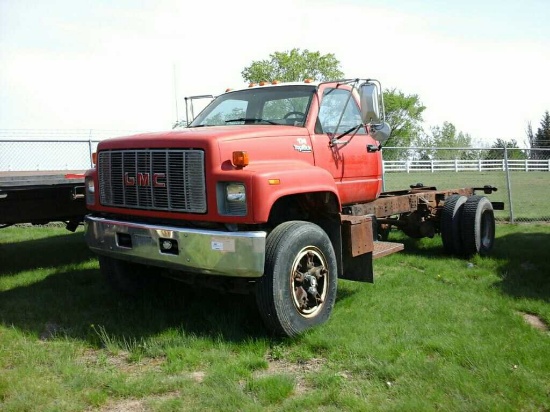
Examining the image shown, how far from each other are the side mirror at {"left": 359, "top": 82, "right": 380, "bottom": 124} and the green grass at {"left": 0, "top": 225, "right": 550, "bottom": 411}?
6.08 ft

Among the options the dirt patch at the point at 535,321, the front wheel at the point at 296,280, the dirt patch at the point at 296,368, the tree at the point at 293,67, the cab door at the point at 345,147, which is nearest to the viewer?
the dirt patch at the point at 296,368

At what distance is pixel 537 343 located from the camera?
4305mm

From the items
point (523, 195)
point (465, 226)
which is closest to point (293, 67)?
point (523, 195)

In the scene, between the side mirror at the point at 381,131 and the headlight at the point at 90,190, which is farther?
the side mirror at the point at 381,131

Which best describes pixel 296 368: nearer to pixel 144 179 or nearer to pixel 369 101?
pixel 144 179

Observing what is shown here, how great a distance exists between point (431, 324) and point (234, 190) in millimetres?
2114

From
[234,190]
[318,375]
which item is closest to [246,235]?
[234,190]

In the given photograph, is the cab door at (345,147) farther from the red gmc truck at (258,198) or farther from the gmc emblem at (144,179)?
the gmc emblem at (144,179)

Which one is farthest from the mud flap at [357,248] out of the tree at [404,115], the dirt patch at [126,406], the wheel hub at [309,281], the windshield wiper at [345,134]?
the tree at [404,115]

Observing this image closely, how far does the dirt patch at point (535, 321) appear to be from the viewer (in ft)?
15.8

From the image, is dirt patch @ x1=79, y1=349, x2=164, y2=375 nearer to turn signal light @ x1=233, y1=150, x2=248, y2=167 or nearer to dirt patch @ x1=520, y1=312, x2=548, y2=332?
turn signal light @ x1=233, y1=150, x2=248, y2=167

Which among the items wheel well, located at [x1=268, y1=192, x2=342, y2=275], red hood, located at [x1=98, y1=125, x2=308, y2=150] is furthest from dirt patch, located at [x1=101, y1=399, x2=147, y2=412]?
wheel well, located at [x1=268, y1=192, x2=342, y2=275]

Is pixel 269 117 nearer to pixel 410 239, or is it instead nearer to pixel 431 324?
pixel 431 324

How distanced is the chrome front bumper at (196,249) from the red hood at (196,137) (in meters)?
0.70
